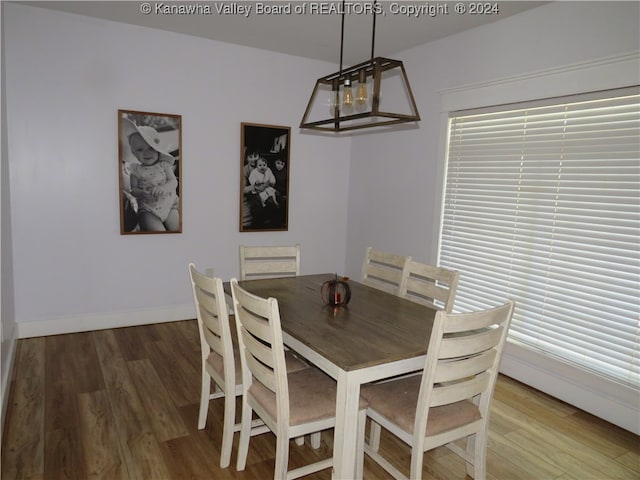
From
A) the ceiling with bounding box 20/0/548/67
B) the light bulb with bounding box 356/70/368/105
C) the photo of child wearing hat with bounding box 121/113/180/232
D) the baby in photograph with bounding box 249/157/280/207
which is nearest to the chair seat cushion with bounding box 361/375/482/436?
the light bulb with bounding box 356/70/368/105

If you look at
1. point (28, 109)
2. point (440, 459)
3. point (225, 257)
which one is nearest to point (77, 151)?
point (28, 109)

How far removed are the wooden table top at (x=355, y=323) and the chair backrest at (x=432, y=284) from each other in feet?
0.55

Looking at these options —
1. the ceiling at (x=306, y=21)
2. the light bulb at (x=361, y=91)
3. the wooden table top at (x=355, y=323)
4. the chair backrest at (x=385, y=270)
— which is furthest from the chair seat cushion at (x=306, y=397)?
the ceiling at (x=306, y=21)

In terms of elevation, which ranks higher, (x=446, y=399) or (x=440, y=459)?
(x=446, y=399)

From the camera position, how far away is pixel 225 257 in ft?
14.8

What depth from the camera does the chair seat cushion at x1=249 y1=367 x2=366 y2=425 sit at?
186cm

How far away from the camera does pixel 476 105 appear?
11.6 ft

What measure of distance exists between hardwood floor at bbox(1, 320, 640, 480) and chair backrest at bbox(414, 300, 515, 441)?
64 cm

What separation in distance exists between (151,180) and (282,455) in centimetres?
292

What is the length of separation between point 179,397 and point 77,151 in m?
2.25

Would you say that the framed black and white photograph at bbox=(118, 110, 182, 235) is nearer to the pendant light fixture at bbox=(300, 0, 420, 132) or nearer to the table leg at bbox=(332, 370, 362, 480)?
the pendant light fixture at bbox=(300, 0, 420, 132)

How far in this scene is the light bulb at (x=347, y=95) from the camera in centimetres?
220

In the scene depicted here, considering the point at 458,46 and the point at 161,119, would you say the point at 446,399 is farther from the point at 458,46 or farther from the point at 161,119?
the point at 161,119

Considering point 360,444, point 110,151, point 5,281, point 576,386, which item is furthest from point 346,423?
point 110,151
